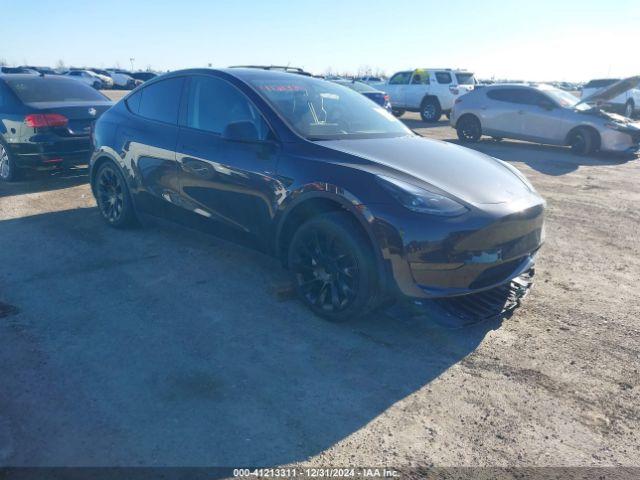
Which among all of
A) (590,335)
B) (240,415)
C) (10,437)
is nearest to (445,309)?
(590,335)

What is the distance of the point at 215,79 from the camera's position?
4641mm

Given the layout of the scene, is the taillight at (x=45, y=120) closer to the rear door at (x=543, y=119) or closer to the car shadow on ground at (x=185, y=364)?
the car shadow on ground at (x=185, y=364)

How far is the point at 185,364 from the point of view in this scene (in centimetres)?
329

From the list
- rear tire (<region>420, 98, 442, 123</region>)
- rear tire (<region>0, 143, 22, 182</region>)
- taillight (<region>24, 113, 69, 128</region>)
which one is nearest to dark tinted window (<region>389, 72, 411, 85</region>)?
rear tire (<region>420, 98, 442, 123</region>)

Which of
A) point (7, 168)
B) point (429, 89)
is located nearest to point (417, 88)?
point (429, 89)

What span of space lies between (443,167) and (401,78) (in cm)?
1875

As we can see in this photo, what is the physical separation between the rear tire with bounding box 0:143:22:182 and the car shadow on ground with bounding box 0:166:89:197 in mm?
94

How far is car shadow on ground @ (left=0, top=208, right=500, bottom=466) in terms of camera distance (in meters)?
2.62

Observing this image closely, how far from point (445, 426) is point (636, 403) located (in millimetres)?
1178

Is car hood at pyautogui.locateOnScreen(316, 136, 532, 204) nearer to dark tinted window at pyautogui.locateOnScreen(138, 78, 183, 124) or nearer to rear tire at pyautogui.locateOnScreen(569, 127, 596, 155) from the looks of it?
dark tinted window at pyautogui.locateOnScreen(138, 78, 183, 124)

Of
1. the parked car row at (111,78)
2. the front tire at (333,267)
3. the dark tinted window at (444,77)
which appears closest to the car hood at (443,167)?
the front tire at (333,267)

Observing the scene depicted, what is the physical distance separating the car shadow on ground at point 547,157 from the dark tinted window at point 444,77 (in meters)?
A: 5.90

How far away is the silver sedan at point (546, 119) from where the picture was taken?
1255cm

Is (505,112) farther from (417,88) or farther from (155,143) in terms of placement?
(155,143)
